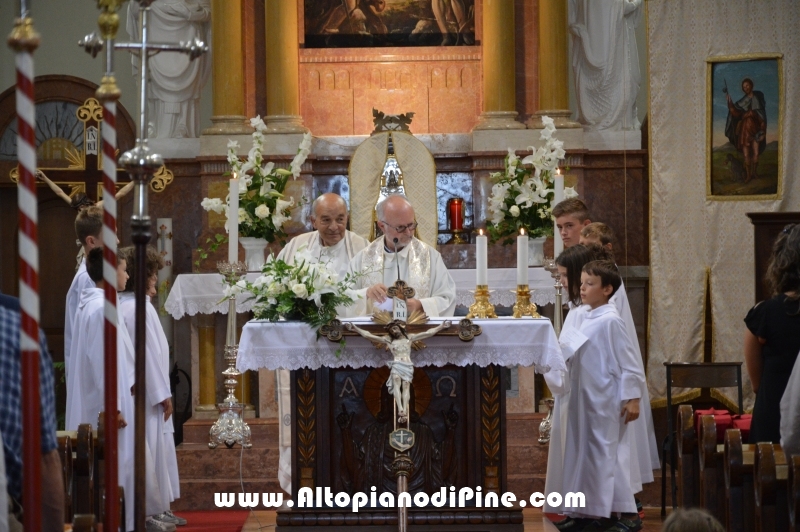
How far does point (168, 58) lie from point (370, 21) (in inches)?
75.6

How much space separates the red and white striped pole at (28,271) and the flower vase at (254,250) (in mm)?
6232

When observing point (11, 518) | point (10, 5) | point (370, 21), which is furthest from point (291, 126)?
point (11, 518)

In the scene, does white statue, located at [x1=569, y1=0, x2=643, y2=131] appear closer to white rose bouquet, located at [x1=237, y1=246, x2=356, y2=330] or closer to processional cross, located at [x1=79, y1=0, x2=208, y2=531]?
white rose bouquet, located at [x1=237, y1=246, x2=356, y2=330]

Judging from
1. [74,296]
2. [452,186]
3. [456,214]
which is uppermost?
[452,186]

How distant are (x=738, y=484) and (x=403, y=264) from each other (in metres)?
2.84

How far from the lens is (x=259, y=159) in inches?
349

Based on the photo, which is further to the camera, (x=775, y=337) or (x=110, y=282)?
(x=775, y=337)

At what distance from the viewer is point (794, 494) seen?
3.61 metres

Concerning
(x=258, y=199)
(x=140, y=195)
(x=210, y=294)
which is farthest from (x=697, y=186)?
(x=140, y=195)

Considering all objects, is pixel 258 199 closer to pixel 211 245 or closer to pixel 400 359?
pixel 211 245

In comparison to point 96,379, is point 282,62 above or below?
above

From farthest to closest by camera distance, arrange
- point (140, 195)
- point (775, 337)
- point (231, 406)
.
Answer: point (231, 406) → point (775, 337) → point (140, 195)

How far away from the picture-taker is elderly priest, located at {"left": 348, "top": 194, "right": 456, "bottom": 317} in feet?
21.1

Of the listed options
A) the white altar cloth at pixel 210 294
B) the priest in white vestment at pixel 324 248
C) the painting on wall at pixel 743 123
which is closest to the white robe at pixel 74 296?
the priest in white vestment at pixel 324 248
